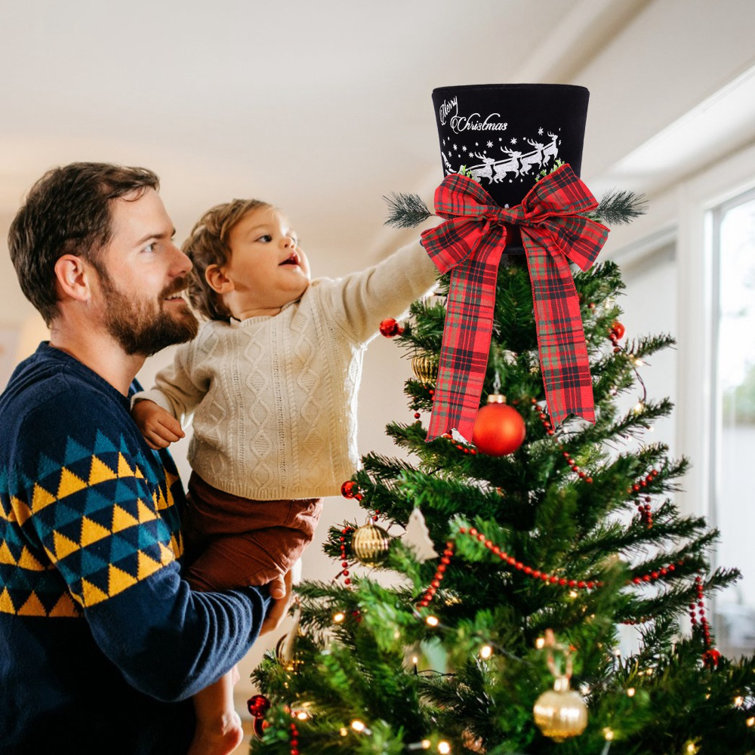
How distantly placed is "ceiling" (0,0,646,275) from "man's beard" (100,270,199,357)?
4.64ft

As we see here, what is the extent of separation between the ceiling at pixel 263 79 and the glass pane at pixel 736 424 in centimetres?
72

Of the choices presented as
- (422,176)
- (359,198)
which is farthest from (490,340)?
(359,198)

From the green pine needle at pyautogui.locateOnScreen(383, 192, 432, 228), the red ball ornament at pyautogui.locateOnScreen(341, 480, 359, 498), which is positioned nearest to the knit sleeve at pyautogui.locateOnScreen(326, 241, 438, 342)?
the green pine needle at pyautogui.locateOnScreen(383, 192, 432, 228)

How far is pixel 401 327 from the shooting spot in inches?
40.5

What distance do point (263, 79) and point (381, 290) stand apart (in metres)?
1.85

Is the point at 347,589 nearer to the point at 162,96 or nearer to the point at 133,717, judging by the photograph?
the point at 133,717

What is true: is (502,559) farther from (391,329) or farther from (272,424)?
(272,424)

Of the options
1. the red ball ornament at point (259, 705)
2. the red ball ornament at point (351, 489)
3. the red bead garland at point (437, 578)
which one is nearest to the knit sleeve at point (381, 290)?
the red ball ornament at point (351, 489)

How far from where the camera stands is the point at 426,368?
0.98 meters

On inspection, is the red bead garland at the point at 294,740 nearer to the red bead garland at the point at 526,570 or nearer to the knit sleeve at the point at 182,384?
the red bead garland at the point at 526,570

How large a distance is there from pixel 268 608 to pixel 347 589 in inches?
17.3

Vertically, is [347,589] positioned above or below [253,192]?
below

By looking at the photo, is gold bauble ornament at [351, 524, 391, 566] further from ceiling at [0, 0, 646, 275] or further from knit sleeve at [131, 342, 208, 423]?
ceiling at [0, 0, 646, 275]

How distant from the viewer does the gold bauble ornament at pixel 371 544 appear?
0.90m
